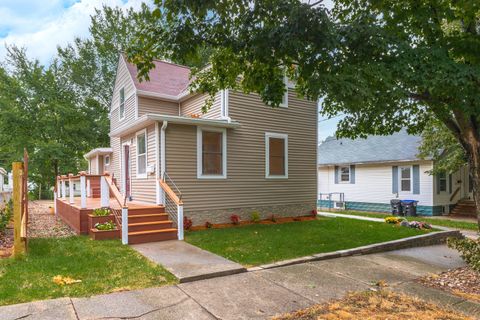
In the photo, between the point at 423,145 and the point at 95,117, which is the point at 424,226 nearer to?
the point at 423,145

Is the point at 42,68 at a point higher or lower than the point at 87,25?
lower

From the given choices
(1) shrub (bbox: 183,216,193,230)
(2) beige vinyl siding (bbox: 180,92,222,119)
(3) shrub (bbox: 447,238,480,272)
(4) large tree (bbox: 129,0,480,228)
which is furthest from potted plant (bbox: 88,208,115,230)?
(3) shrub (bbox: 447,238,480,272)

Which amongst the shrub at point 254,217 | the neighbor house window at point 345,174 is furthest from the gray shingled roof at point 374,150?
the shrub at point 254,217

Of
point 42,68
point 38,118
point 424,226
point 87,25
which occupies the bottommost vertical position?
point 424,226

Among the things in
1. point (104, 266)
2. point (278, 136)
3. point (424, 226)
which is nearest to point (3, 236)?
point (104, 266)

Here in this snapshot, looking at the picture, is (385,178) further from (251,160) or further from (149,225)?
(149,225)

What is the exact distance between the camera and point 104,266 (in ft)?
17.3

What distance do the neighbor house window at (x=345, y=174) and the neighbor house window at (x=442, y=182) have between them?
16.0 feet

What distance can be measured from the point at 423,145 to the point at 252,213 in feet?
30.3

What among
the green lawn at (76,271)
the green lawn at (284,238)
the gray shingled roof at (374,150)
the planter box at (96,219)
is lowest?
the green lawn at (284,238)

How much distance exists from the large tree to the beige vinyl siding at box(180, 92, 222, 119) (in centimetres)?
428

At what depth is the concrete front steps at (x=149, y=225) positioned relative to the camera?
7402 mm

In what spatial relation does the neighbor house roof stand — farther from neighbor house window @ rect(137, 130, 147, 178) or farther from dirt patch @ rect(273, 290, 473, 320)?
dirt patch @ rect(273, 290, 473, 320)

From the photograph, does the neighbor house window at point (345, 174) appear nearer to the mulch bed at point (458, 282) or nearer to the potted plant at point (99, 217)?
the mulch bed at point (458, 282)
